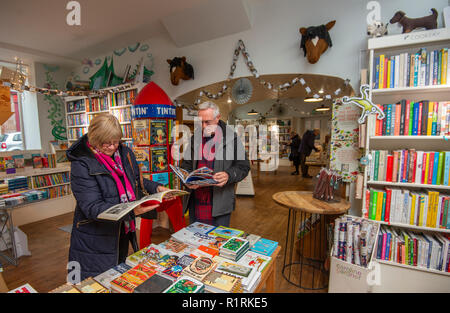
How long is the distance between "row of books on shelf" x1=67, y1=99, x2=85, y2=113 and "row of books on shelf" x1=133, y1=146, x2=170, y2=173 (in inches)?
114

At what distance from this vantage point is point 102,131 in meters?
1.24

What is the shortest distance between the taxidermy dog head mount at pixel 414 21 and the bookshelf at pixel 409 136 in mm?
142

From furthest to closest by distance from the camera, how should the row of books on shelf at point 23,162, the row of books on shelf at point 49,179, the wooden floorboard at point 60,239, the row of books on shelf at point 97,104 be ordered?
the row of books on shelf at point 97,104, the row of books on shelf at point 49,179, the row of books on shelf at point 23,162, the wooden floorboard at point 60,239

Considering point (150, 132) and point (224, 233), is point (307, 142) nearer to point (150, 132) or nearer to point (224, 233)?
point (150, 132)

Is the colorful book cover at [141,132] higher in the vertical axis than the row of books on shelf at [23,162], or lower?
higher

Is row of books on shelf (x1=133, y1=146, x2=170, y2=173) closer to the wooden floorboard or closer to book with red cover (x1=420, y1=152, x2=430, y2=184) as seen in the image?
the wooden floorboard

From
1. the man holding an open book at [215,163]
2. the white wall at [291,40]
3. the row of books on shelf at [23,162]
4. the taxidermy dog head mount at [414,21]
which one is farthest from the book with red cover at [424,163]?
the row of books on shelf at [23,162]

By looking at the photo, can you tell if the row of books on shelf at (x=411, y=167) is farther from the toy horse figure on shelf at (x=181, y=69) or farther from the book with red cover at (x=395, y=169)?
the toy horse figure on shelf at (x=181, y=69)

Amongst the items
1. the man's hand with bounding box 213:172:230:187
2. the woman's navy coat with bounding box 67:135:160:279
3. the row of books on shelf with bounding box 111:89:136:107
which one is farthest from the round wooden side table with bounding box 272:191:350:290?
the row of books on shelf with bounding box 111:89:136:107

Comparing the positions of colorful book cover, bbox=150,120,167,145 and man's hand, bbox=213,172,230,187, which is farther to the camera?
colorful book cover, bbox=150,120,167,145

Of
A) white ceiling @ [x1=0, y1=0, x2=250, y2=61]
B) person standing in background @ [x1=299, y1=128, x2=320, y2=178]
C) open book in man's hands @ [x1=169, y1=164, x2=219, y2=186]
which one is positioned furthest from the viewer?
person standing in background @ [x1=299, y1=128, x2=320, y2=178]

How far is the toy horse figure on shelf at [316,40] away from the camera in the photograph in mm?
2333

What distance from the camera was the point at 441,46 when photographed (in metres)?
1.97

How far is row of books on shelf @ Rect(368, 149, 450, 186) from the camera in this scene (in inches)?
72.3
